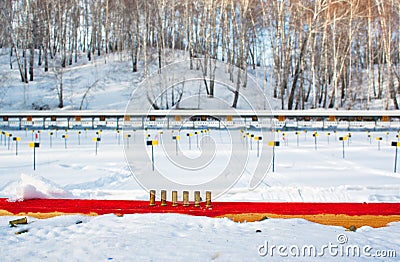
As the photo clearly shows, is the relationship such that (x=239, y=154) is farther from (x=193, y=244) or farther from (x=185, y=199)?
(x=193, y=244)

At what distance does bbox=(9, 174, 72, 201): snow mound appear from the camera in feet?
14.3

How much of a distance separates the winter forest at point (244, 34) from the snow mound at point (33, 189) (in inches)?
628

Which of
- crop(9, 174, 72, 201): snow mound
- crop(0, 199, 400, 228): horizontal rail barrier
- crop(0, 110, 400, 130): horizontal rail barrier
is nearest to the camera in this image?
crop(0, 199, 400, 228): horizontal rail barrier

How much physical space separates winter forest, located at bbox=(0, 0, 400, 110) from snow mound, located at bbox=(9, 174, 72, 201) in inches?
628

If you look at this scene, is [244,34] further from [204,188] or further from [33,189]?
[33,189]

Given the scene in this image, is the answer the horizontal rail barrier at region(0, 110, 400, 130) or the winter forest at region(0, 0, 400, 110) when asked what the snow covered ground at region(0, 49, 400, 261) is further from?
the winter forest at region(0, 0, 400, 110)

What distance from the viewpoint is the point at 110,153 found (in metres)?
10.7

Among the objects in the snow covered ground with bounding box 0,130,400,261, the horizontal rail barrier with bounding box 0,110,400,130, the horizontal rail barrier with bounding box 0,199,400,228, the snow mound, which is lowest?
the snow covered ground with bounding box 0,130,400,261

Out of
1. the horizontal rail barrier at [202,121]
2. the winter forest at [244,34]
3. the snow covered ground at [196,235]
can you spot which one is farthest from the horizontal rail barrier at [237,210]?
the winter forest at [244,34]

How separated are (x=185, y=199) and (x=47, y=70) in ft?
100

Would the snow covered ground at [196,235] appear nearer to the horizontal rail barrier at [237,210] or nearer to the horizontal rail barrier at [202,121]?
the horizontal rail barrier at [237,210]

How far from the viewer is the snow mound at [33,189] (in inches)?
172

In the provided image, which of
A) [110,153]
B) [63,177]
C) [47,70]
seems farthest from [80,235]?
[47,70]

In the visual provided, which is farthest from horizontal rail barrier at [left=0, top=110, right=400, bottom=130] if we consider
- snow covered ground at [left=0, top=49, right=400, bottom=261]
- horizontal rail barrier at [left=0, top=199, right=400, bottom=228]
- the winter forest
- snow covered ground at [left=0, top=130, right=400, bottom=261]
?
horizontal rail barrier at [left=0, top=199, right=400, bottom=228]
